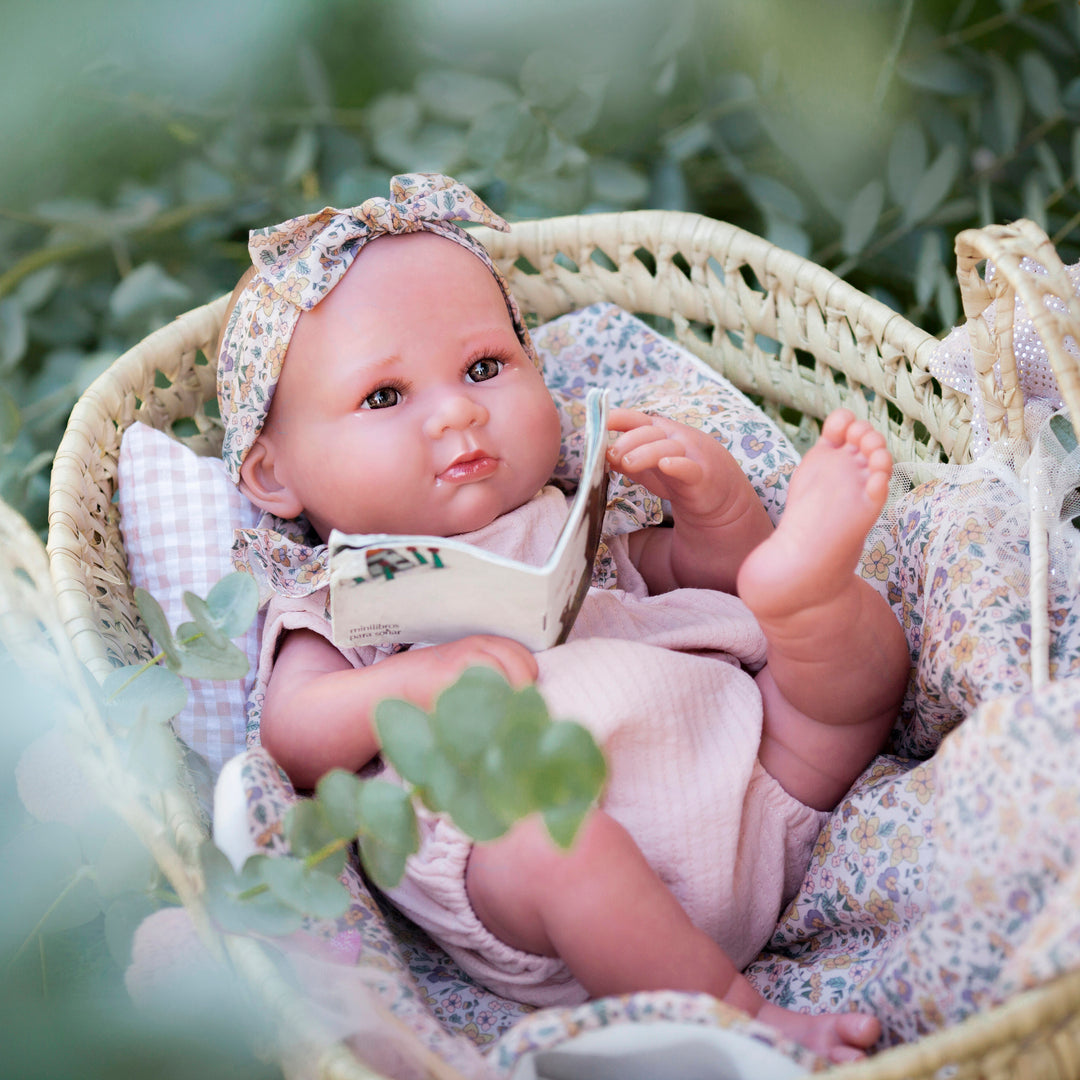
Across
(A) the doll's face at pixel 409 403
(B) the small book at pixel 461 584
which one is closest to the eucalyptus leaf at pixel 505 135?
(A) the doll's face at pixel 409 403

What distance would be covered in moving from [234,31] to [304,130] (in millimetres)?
262

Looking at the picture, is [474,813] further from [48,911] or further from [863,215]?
[863,215]

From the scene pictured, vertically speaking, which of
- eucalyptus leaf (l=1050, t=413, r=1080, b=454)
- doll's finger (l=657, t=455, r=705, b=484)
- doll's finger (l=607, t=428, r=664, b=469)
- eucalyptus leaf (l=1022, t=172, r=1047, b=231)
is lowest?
doll's finger (l=657, t=455, r=705, b=484)

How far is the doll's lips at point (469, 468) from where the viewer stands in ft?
3.75

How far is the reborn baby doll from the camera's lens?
92cm

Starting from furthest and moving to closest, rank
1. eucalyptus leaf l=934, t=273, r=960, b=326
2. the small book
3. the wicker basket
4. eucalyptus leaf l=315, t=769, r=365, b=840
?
eucalyptus leaf l=934, t=273, r=960, b=326 < the wicker basket < the small book < eucalyptus leaf l=315, t=769, r=365, b=840

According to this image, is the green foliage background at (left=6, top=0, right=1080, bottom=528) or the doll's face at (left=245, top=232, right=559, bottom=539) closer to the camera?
the doll's face at (left=245, top=232, right=559, bottom=539)

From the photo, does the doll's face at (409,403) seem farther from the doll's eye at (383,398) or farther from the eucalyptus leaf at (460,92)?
the eucalyptus leaf at (460,92)

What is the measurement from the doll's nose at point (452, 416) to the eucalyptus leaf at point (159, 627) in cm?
39

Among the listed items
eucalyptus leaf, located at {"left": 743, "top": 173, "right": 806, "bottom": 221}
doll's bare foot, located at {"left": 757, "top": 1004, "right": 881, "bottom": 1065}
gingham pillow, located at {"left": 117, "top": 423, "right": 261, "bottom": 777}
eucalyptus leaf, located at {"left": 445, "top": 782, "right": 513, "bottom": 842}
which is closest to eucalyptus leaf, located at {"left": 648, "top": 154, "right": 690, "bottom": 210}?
eucalyptus leaf, located at {"left": 743, "top": 173, "right": 806, "bottom": 221}

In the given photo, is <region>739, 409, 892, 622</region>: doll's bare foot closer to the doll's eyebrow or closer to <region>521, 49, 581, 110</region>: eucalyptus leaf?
the doll's eyebrow

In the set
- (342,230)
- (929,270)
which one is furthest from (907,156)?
(342,230)

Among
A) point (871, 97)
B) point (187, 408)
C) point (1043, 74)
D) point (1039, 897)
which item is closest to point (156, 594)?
point (187, 408)

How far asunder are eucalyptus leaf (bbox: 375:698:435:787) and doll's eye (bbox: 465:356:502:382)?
0.64 metres
